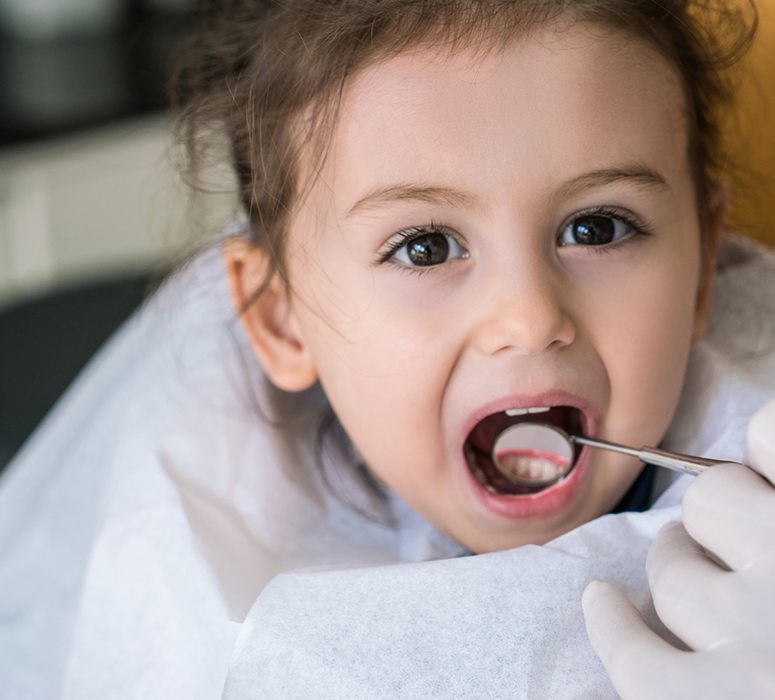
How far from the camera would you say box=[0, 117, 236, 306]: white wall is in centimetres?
188

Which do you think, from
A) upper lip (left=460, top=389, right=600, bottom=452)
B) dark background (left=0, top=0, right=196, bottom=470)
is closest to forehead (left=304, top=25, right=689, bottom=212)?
upper lip (left=460, top=389, right=600, bottom=452)

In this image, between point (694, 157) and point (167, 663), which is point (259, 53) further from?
point (167, 663)

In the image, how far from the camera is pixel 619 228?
2.65ft

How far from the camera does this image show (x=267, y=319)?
943mm

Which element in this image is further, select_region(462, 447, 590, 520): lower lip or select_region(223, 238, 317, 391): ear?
select_region(223, 238, 317, 391): ear

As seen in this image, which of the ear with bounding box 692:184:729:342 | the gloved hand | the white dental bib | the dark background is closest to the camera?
the gloved hand

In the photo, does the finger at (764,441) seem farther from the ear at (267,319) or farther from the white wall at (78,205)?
the white wall at (78,205)

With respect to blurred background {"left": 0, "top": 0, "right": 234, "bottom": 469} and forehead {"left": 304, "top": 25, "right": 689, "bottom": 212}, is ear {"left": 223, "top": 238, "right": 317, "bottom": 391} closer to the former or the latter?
forehead {"left": 304, "top": 25, "right": 689, "bottom": 212}

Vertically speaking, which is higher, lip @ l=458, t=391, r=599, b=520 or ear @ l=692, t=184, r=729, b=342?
ear @ l=692, t=184, r=729, b=342

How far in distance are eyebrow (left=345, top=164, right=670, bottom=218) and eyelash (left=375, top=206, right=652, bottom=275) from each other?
2cm

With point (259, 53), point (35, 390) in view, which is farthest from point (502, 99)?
point (35, 390)

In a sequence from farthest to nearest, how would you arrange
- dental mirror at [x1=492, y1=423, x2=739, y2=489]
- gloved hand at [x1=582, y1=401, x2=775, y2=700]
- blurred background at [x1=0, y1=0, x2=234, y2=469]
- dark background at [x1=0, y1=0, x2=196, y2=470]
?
1. blurred background at [x1=0, y1=0, x2=234, y2=469]
2. dark background at [x1=0, y1=0, x2=196, y2=470]
3. dental mirror at [x1=492, y1=423, x2=739, y2=489]
4. gloved hand at [x1=582, y1=401, x2=775, y2=700]

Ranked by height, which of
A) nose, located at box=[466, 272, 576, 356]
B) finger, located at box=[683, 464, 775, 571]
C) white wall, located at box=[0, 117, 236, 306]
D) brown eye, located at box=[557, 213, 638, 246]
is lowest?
white wall, located at box=[0, 117, 236, 306]

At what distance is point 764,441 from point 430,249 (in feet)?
0.91
